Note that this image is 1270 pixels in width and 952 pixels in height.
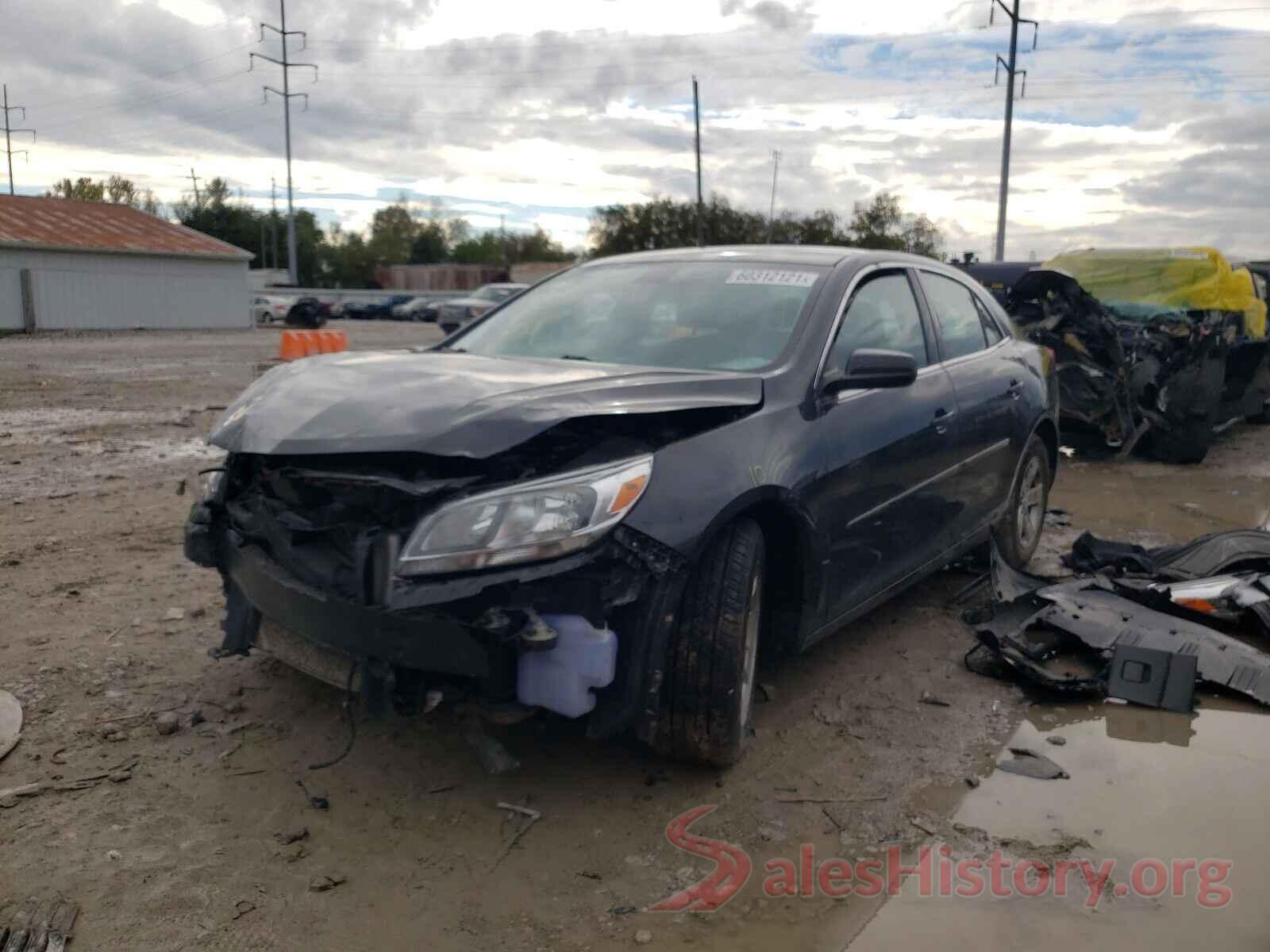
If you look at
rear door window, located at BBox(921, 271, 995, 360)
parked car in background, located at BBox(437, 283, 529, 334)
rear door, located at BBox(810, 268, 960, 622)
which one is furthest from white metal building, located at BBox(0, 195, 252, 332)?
rear door, located at BBox(810, 268, 960, 622)

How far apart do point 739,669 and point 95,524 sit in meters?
4.65

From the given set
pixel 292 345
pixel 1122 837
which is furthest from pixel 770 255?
pixel 292 345

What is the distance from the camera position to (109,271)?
3400 centimetres

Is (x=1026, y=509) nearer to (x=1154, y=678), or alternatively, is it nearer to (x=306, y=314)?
(x=1154, y=678)

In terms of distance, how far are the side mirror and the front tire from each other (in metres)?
0.80

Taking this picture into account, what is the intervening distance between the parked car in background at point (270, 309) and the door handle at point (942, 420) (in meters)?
42.3

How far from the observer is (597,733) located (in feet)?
9.72

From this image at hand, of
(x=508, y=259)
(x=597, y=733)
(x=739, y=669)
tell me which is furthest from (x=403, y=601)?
(x=508, y=259)

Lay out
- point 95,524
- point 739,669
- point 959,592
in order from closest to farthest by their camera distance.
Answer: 1. point 739,669
2. point 959,592
3. point 95,524

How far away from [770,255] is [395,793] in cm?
260

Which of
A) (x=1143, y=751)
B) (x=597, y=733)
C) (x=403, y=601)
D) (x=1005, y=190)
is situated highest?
(x=1005, y=190)

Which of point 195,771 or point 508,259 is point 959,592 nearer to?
point 195,771

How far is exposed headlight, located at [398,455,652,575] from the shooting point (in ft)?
9.14

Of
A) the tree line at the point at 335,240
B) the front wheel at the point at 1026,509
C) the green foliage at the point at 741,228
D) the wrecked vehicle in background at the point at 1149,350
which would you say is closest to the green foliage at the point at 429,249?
the tree line at the point at 335,240
